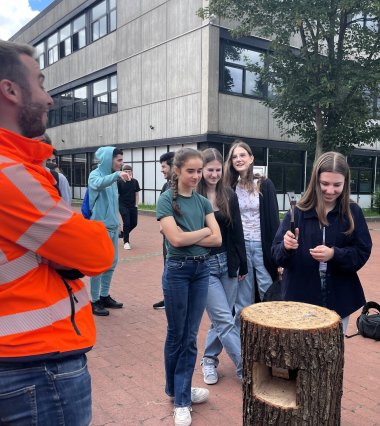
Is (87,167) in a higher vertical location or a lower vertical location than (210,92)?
lower

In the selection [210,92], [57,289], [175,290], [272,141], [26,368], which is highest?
[210,92]

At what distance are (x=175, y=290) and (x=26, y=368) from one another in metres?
1.54

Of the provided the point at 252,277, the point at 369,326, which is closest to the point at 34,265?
the point at 252,277

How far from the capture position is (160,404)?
3170 millimetres

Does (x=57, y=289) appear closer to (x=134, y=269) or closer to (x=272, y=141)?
(x=134, y=269)

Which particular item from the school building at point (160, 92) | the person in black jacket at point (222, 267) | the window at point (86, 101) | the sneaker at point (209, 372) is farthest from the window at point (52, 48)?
the sneaker at point (209, 372)

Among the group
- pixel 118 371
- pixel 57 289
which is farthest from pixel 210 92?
pixel 57 289

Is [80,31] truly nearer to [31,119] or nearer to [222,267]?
[222,267]

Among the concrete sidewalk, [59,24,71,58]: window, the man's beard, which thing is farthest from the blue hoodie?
[59,24,71,58]: window

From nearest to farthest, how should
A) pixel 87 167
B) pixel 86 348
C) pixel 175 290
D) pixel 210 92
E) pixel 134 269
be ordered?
1. pixel 86 348
2. pixel 175 290
3. pixel 134 269
4. pixel 210 92
5. pixel 87 167

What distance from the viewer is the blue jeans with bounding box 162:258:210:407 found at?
2.82 metres

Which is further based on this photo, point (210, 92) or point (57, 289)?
point (210, 92)

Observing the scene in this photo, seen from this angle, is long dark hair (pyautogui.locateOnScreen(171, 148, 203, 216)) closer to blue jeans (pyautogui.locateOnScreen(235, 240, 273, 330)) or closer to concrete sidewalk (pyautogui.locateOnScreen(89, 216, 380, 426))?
blue jeans (pyautogui.locateOnScreen(235, 240, 273, 330))

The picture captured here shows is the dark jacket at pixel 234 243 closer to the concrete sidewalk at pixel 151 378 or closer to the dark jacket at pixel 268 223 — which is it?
the dark jacket at pixel 268 223
